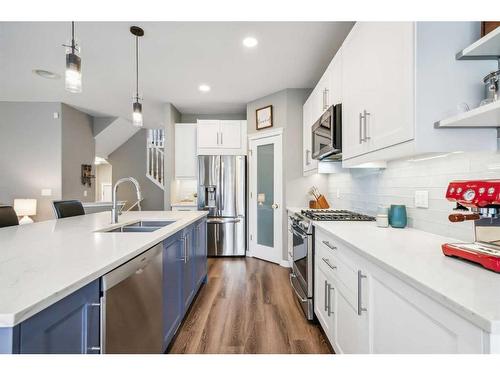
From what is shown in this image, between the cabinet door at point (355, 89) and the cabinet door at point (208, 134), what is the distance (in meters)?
2.64

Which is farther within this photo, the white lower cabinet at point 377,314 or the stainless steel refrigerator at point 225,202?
the stainless steel refrigerator at point 225,202

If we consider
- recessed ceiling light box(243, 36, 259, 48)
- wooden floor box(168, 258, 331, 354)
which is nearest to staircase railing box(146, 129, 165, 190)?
wooden floor box(168, 258, 331, 354)

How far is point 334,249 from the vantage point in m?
1.54

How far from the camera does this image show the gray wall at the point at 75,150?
14.9 ft

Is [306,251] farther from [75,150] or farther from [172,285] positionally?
[75,150]

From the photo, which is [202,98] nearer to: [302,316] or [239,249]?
[239,249]

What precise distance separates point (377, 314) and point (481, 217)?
1.84 feet

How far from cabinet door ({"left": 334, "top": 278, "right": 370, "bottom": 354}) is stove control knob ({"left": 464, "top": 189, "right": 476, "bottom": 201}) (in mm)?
526

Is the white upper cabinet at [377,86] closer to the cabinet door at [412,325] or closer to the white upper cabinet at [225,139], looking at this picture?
the cabinet door at [412,325]

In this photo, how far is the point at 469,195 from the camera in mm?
883

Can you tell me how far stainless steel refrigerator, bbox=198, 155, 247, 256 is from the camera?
13.1ft

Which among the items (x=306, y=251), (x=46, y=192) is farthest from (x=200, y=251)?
(x=46, y=192)

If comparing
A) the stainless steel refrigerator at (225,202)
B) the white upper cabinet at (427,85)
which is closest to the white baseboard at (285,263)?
the stainless steel refrigerator at (225,202)
